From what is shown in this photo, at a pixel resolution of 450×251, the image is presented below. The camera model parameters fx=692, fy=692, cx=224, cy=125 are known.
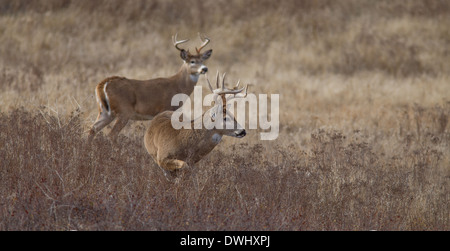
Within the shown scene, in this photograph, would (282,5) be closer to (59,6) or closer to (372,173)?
(59,6)

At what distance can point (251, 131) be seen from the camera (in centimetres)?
1254

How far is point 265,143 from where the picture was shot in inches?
447

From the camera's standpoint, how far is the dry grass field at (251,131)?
22.0ft

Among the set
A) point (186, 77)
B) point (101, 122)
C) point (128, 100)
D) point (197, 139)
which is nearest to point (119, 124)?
point (101, 122)

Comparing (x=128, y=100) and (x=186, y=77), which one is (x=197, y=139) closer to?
(x=128, y=100)

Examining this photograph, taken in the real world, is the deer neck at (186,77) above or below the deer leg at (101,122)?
above

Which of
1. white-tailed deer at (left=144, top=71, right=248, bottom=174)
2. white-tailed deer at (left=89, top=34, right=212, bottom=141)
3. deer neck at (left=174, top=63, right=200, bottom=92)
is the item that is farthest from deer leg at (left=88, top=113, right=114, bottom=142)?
white-tailed deer at (left=144, top=71, right=248, bottom=174)

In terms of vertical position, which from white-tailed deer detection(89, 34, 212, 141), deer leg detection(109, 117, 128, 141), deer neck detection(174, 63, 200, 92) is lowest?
deer leg detection(109, 117, 128, 141)

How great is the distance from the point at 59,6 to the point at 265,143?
18.6 m

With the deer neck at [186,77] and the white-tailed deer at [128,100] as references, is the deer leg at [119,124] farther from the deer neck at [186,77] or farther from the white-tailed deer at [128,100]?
the deer neck at [186,77]

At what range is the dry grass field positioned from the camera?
6.71 meters

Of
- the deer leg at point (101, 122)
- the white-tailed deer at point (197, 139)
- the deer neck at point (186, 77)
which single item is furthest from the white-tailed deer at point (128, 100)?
the white-tailed deer at point (197, 139)

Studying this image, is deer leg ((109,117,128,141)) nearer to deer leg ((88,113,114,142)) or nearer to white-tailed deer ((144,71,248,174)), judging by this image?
deer leg ((88,113,114,142))

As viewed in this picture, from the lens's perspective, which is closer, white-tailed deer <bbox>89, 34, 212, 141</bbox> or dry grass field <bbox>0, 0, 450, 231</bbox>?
dry grass field <bbox>0, 0, 450, 231</bbox>
